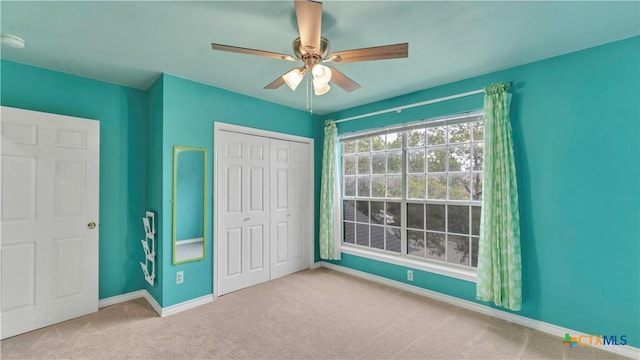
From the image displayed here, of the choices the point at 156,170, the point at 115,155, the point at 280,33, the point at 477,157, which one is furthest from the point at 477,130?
the point at 115,155

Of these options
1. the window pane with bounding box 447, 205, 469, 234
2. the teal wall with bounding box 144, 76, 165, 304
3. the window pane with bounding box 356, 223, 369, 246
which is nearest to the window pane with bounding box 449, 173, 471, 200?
the window pane with bounding box 447, 205, 469, 234

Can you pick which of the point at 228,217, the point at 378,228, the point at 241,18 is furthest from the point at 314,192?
the point at 241,18

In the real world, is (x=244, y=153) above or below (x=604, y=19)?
below

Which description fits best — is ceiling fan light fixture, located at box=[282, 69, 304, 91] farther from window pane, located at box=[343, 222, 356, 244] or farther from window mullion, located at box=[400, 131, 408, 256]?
window pane, located at box=[343, 222, 356, 244]

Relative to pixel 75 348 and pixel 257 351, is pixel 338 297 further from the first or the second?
pixel 75 348

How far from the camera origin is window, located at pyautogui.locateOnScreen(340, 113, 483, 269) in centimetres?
296

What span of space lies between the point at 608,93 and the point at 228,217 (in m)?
3.77

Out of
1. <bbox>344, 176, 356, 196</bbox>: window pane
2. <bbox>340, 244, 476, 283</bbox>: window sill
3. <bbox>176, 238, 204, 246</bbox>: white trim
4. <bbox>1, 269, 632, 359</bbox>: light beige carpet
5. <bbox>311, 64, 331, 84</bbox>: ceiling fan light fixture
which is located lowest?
<bbox>1, 269, 632, 359</bbox>: light beige carpet

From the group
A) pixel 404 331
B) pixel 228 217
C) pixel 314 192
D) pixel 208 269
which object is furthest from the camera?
pixel 314 192

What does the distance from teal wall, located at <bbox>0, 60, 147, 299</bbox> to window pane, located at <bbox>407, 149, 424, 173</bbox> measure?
10.7 feet

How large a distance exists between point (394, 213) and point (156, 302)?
116 inches

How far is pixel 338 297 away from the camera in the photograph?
10.1 ft

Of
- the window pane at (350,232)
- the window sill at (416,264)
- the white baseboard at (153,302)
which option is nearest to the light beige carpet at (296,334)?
the white baseboard at (153,302)

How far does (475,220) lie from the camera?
292 centimetres
